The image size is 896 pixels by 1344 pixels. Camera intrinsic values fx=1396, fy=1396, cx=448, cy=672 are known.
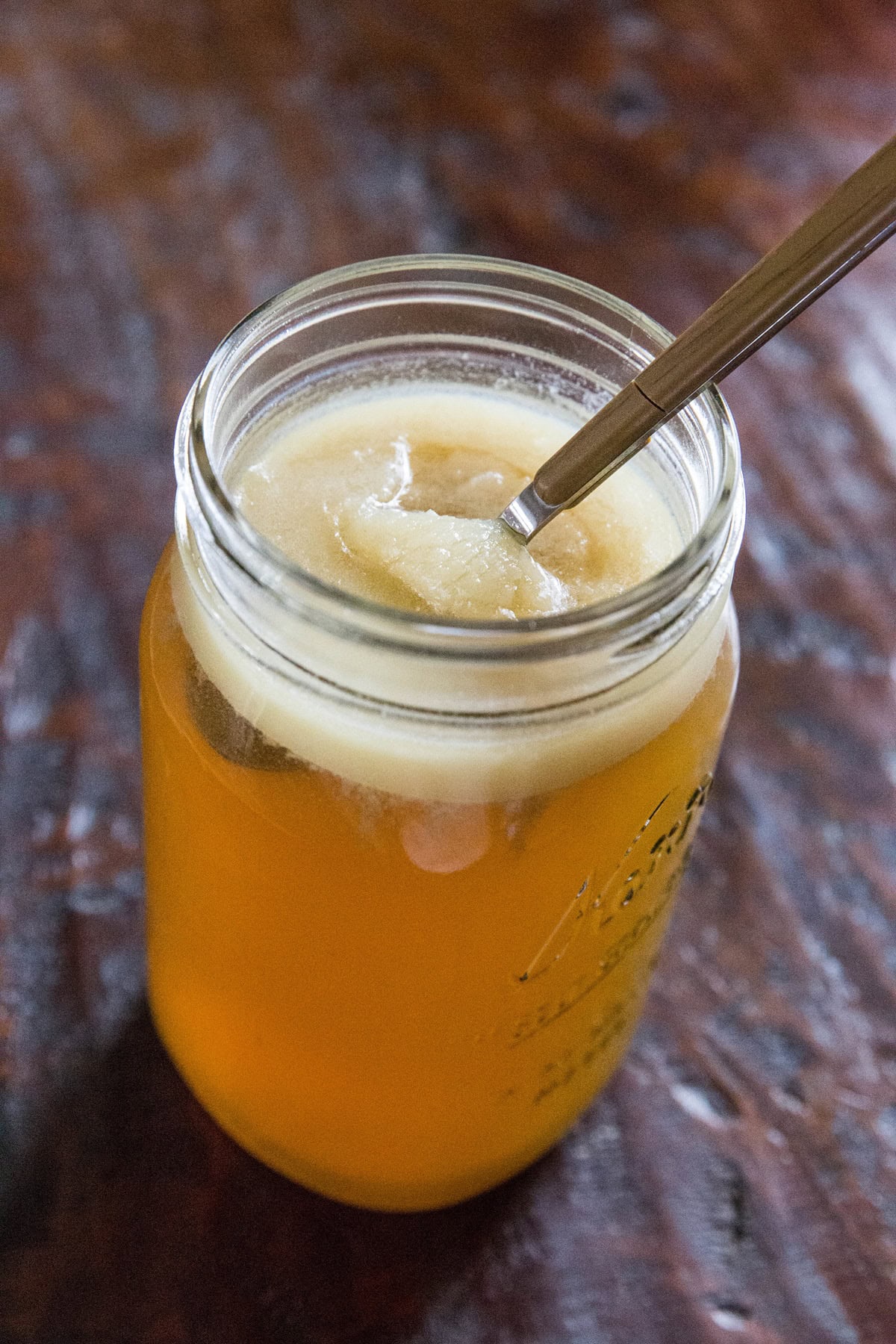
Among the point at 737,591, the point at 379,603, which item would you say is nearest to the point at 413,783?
the point at 379,603

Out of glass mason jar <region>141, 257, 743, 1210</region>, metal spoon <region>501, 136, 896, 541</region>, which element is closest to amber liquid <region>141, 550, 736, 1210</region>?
glass mason jar <region>141, 257, 743, 1210</region>

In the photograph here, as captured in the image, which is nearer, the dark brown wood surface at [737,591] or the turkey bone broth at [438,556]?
the turkey bone broth at [438,556]

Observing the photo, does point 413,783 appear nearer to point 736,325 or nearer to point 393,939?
point 393,939

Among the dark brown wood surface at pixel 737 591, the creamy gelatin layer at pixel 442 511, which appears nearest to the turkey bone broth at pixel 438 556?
the creamy gelatin layer at pixel 442 511

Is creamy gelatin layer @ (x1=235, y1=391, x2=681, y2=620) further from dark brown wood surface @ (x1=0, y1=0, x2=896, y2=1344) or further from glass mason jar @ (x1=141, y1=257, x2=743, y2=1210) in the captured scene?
dark brown wood surface @ (x1=0, y1=0, x2=896, y2=1344)

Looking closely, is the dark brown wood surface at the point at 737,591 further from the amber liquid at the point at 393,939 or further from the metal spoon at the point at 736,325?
the metal spoon at the point at 736,325

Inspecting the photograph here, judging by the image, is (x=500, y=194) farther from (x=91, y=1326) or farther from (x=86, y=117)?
(x=91, y=1326)

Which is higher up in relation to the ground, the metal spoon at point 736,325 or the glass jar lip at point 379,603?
the metal spoon at point 736,325
